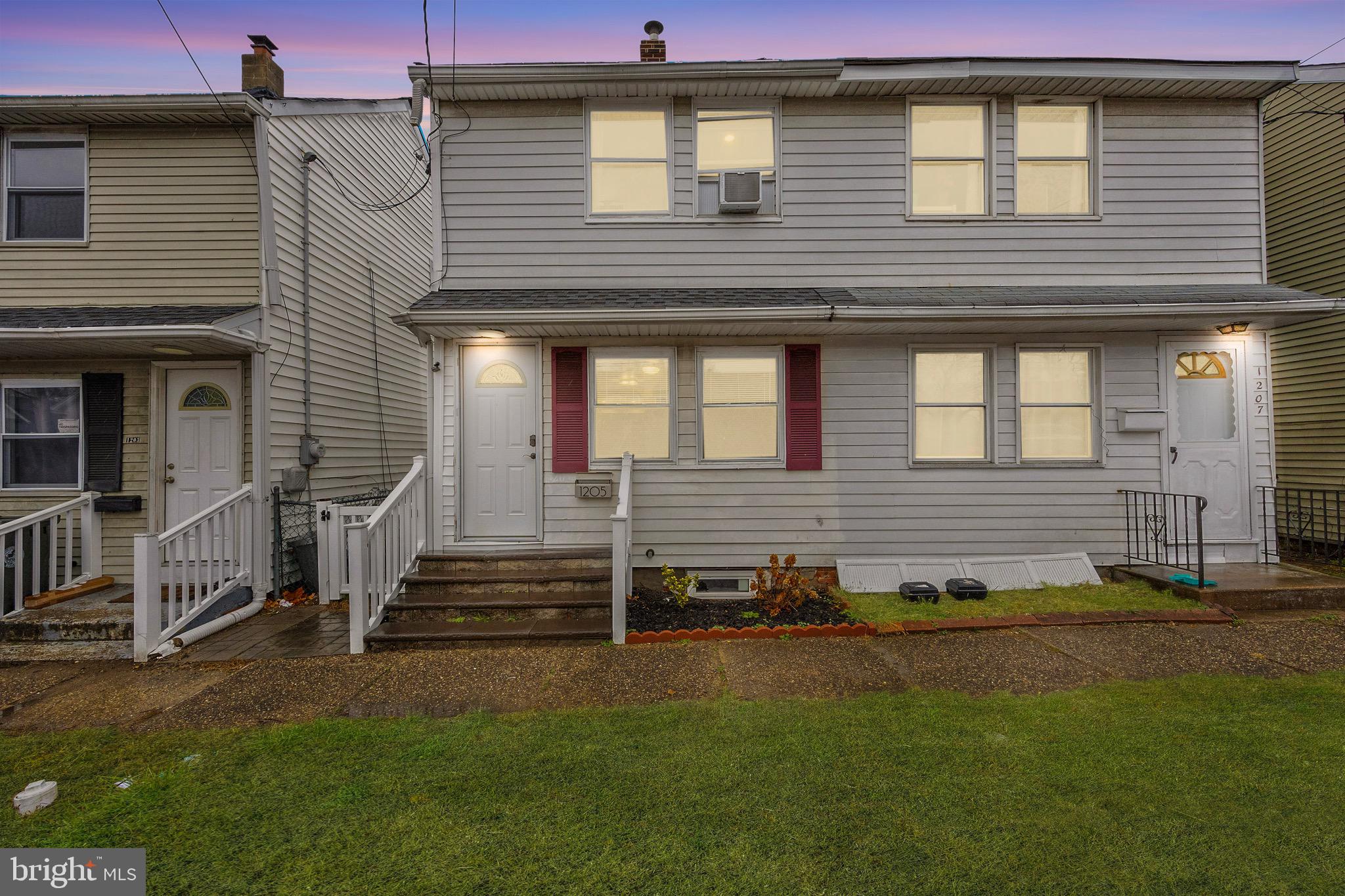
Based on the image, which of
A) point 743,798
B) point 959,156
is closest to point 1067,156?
point 959,156

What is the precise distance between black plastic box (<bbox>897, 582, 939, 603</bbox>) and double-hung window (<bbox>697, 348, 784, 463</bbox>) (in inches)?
76.2

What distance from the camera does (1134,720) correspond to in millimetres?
3408

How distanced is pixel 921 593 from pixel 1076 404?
123 inches

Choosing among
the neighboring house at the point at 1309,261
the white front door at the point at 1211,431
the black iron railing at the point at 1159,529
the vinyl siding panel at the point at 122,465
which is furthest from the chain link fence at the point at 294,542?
the neighboring house at the point at 1309,261

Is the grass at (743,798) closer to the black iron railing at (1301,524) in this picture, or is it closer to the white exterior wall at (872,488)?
the white exterior wall at (872,488)

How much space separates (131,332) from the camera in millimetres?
5680

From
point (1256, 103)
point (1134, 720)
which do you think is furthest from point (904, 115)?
point (1134, 720)

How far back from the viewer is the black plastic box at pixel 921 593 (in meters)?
5.80

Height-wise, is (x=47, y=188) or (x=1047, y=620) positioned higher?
(x=47, y=188)

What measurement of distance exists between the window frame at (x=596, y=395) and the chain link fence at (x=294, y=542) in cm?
340

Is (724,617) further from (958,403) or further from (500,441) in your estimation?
(958,403)

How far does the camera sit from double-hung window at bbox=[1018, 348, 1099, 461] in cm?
668

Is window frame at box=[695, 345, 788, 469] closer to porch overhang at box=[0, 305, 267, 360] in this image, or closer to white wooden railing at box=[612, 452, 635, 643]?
white wooden railing at box=[612, 452, 635, 643]

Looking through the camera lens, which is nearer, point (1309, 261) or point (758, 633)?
point (758, 633)
